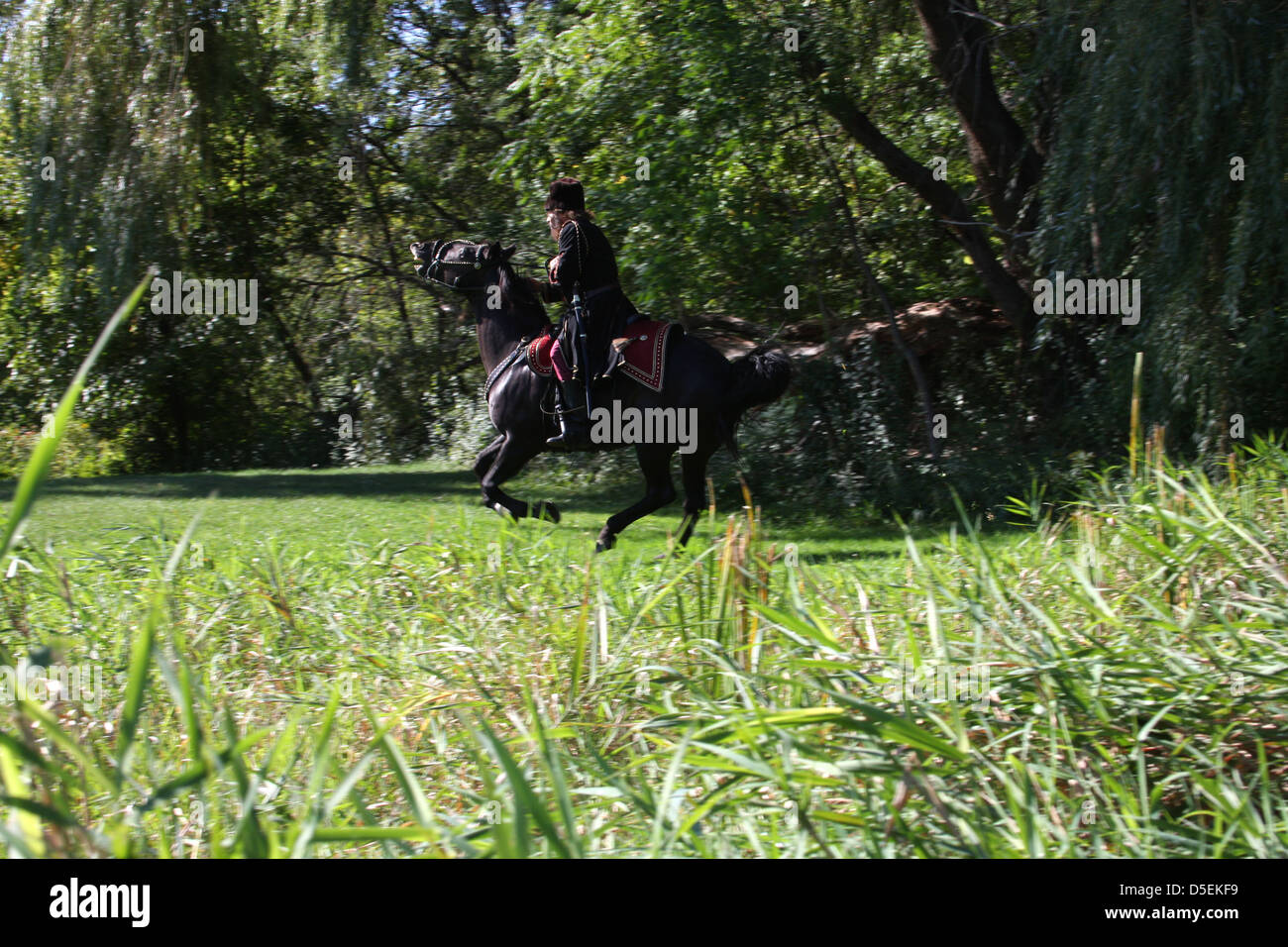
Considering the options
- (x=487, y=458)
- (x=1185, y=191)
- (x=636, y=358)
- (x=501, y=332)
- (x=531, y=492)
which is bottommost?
(x=531, y=492)

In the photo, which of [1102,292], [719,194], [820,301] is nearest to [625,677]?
[1102,292]

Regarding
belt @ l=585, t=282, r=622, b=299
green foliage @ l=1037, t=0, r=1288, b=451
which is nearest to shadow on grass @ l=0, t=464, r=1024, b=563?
belt @ l=585, t=282, r=622, b=299

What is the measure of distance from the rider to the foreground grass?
2.41 meters

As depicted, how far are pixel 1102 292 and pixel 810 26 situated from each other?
445 cm

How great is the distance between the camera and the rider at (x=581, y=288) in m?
8.89

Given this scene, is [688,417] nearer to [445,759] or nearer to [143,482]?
[445,759]

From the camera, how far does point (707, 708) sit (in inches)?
152

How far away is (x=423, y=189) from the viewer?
19.7 m

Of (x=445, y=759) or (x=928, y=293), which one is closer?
(x=445, y=759)

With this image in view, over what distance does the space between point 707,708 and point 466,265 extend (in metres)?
6.50

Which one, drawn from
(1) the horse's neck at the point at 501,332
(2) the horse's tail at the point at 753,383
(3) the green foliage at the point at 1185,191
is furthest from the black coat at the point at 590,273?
(3) the green foliage at the point at 1185,191

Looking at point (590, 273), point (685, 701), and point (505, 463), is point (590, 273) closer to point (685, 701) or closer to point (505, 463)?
point (505, 463)

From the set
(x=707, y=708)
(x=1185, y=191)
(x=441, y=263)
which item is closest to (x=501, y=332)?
(x=441, y=263)

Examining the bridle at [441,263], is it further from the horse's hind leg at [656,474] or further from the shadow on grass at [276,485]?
Answer: the shadow on grass at [276,485]
